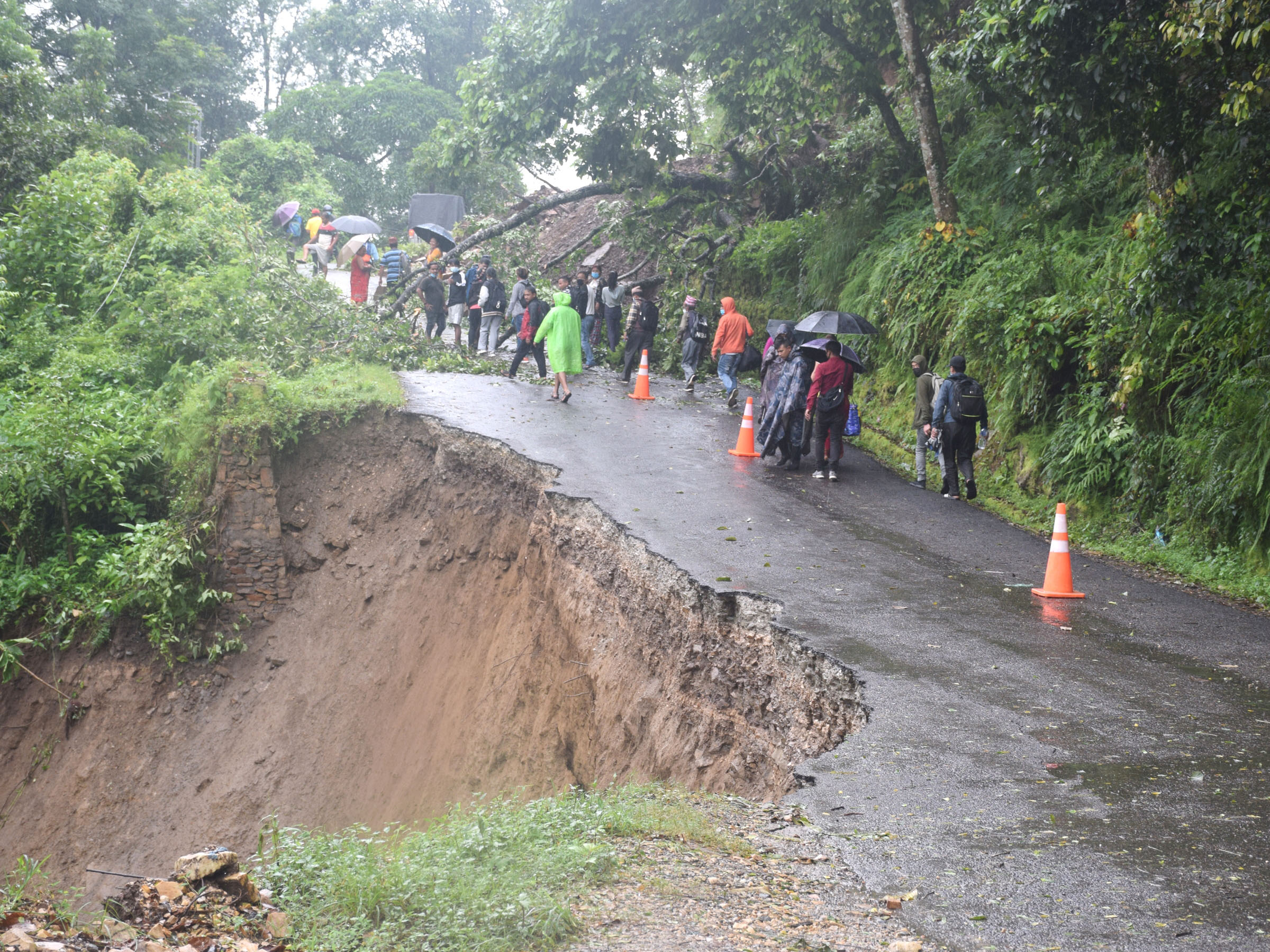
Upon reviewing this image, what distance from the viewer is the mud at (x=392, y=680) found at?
9.00 m

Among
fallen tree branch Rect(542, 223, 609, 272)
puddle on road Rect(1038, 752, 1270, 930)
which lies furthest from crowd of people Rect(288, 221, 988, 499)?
puddle on road Rect(1038, 752, 1270, 930)

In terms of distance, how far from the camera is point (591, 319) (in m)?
21.7

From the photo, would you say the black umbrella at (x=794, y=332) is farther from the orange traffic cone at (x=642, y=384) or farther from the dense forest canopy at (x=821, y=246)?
the orange traffic cone at (x=642, y=384)

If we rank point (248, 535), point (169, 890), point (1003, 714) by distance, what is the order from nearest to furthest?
point (169, 890) → point (1003, 714) → point (248, 535)

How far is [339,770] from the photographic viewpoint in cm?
1180

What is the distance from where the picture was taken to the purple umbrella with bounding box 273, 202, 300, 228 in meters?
32.7

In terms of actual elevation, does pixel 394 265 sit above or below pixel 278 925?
above

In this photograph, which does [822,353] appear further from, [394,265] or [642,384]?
[394,265]

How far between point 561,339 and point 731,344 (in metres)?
3.24

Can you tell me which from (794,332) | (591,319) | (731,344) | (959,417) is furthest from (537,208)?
(959,417)

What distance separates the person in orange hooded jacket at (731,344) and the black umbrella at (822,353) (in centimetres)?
459

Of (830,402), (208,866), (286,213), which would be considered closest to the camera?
(208,866)

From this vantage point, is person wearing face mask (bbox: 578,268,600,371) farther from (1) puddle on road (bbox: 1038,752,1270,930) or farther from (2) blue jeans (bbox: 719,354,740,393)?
(1) puddle on road (bbox: 1038,752,1270,930)

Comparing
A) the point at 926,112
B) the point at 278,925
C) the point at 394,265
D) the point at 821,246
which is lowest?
the point at 278,925
